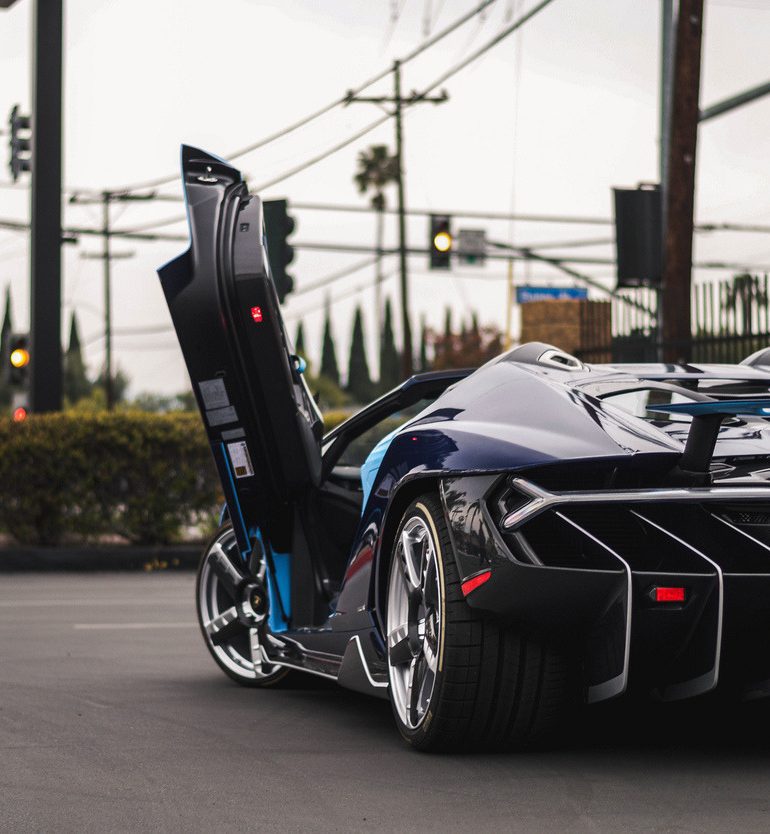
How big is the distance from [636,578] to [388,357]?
122904 millimetres

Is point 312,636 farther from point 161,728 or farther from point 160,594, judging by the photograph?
point 160,594

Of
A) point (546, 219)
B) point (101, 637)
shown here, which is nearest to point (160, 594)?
point (101, 637)

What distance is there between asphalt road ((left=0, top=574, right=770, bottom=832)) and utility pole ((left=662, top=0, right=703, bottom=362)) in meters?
8.55

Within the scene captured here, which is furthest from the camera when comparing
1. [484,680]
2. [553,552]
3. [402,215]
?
[402,215]

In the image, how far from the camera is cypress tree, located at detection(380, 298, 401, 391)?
411ft

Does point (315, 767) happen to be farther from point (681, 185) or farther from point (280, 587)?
point (681, 185)

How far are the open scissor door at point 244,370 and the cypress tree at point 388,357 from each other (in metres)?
116

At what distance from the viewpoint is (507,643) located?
4.50m

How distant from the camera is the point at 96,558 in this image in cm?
1509

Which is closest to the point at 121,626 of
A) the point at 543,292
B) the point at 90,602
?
the point at 90,602

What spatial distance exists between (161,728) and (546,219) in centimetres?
3848

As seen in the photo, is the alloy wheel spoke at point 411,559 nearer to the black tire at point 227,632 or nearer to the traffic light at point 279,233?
the black tire at point 227,632

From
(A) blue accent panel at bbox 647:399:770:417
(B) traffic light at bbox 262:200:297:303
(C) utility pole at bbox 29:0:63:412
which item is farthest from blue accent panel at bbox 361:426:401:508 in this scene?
(C) utility pole at bbox 29:0:63:412

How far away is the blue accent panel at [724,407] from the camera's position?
4.47m
